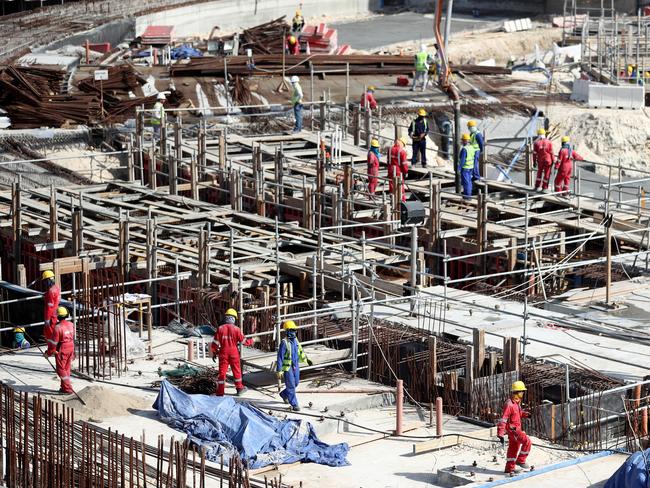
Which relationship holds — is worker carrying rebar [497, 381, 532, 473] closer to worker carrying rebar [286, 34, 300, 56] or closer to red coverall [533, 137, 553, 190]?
red coverall [533, 137, 553, 190]

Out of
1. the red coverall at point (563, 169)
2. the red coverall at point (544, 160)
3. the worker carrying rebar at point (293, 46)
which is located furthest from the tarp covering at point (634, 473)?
the worker carrying rebar at point (293, 46)

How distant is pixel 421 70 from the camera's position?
2061 inches

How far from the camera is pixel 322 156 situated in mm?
39281

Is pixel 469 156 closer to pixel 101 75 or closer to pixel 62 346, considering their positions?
pixel 101 75

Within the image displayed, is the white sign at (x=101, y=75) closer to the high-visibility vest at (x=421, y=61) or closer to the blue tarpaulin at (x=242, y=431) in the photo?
the high-visibility vest at (x=421, y=61)

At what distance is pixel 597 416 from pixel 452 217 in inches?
512

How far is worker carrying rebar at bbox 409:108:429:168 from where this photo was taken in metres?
41.2

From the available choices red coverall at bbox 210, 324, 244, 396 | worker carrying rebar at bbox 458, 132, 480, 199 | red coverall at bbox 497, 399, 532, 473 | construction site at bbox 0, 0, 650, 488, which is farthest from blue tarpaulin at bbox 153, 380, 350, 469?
worker carrying rebar at bbox 458, 132, 480, 199

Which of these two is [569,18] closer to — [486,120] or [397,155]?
[486,120]

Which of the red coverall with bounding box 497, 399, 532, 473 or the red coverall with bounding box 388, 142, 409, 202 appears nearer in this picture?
the red coverall with bounding box 497, 399, 532, 473

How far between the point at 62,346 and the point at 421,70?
29.3 m

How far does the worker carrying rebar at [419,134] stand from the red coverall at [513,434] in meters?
19.5

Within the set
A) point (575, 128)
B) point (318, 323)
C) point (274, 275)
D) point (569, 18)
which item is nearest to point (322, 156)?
point (274, 275)

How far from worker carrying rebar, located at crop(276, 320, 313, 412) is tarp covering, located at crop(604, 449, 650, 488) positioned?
5.81 m
